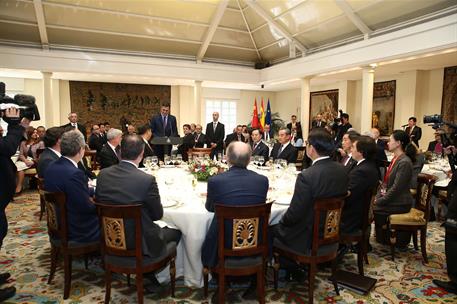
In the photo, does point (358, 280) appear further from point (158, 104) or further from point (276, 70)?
point (158, 104)

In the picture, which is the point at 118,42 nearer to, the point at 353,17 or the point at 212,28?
the point at 212,28

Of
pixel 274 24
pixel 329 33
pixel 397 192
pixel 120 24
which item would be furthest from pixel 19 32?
pixel 397 192

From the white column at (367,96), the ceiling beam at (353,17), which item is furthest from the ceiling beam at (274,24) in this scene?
the white column at (367,96)

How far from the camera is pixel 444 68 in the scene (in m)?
9.59

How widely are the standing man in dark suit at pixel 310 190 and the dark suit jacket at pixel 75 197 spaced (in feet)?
5.48

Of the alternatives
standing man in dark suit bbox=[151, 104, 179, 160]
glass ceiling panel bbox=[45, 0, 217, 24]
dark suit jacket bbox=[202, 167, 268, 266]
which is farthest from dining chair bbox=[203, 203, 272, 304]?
glass ceiling panel bbox=[45, 0, 217, 24]

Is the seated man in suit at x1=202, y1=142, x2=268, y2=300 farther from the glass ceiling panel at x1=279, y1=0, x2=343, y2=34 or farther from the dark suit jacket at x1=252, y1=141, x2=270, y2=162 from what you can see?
the glass ceiling panel at x1=279, y1=0, x2=343, y2=34

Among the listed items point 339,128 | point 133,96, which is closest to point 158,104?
point 133,96

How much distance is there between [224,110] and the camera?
15.8 meters

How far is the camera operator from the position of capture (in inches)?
106

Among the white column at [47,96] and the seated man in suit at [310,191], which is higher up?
the white column at [47,96]

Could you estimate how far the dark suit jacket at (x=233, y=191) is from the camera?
249cm

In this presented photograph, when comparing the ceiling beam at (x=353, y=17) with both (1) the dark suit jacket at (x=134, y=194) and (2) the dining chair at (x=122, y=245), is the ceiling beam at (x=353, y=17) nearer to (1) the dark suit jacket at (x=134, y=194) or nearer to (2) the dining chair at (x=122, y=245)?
(1) the dark suit jacket at (x=134, y=194)

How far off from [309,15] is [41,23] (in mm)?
6897
